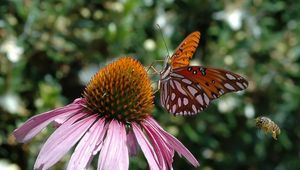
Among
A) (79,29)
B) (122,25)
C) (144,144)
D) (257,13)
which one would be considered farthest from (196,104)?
(257,13)

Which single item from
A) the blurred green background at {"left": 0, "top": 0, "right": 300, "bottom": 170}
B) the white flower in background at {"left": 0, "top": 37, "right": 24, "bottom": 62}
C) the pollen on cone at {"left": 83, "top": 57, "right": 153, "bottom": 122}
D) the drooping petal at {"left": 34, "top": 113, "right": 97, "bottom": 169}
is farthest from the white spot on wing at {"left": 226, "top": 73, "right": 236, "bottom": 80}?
the white flower in background at {"left": 0, "top": 37, "right": 24, "bottom": 62}

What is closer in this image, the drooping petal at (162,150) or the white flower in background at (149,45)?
the drooping petal at (162,150)

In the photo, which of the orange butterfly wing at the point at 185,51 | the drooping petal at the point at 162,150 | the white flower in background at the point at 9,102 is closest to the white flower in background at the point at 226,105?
the white flower in background at the point at 9,102

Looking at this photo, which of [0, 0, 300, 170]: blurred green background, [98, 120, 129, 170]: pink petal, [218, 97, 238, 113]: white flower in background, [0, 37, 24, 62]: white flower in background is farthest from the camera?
[218, 97, 238, 113]: white flower in background

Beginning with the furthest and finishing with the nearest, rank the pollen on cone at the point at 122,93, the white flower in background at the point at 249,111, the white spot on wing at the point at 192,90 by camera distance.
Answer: the white flower in background at the point at 249,111
the white spot on wing at the point at 192,90
the pollen on cone at the point at 122,93

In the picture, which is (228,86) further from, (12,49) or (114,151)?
(12,49)

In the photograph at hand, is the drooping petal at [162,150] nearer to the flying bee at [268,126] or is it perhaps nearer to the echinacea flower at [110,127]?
the echinacea flower at [110,127]

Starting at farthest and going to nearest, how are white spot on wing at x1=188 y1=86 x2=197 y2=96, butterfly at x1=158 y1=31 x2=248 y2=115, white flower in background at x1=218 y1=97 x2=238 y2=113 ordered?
white flower in background at x1=218 y1=97 x2=238 y2=113
white spot on wing at x1=188 y1=86 x2=197 y2=96
butterfly at x1=158 y1=31 x2=248 y2=115

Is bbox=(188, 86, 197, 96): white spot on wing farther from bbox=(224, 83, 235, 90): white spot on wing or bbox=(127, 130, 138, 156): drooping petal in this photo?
bbox=(127, 130, 138, 156): drooping petal

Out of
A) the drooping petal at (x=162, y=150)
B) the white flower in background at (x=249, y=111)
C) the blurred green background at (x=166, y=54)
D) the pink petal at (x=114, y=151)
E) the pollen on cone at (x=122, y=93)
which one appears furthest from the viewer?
the white flower in background at (x=249, y=111)

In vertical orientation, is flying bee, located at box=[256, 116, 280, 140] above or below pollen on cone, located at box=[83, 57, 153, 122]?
below
